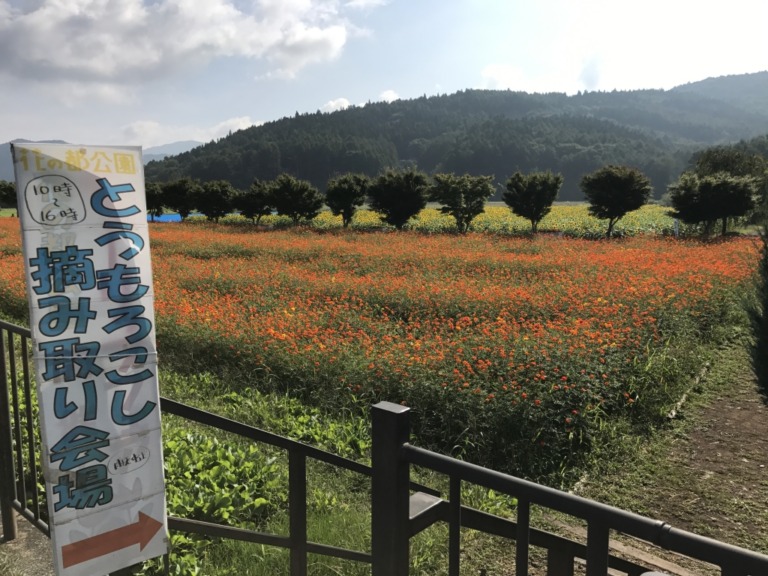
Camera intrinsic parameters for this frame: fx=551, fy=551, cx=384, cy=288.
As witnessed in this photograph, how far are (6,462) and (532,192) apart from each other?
26.6 meters

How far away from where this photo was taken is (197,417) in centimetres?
202

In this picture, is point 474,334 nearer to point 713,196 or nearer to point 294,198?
point 713,196

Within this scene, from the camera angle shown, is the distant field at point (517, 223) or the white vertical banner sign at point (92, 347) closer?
the white vertical banner sign at point (92, 347)

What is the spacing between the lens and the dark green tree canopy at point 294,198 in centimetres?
3528

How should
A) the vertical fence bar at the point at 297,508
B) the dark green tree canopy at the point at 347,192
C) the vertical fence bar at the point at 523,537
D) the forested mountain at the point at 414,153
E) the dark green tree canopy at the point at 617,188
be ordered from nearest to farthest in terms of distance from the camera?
1. the vertical fence bar at the point at 523,537
2. the vertical fence bar at the point at 297,508
3. the dark green tree canopy at the point at 617,188
4. the dark green tree canopy at the point at 347,192
5. the forested mountain at the point at 414,153

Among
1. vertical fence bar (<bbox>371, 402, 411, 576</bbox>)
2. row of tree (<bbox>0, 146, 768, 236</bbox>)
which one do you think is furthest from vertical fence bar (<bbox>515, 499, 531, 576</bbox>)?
row of tree (<bbox>0, 146, 768, 236</bbox>)

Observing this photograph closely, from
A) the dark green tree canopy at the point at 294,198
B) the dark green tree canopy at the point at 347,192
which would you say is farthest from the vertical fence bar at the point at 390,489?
the dark green tree canopy at the point at 294,198

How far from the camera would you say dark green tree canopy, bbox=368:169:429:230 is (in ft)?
96.5

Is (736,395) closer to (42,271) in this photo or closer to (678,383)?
(678,383)

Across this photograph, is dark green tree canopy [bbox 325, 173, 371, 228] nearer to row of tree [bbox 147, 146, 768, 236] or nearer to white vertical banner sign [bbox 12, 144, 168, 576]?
row of tree [bbox 147, 146, 768, 236]

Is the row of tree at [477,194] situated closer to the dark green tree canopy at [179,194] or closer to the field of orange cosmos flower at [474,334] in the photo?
the dark green tree canopy at [179,194]

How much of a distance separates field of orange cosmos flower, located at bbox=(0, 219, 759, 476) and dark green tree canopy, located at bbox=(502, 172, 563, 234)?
12.9 metres

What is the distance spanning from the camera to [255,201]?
3772 cm

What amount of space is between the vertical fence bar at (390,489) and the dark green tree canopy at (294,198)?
34.7m
